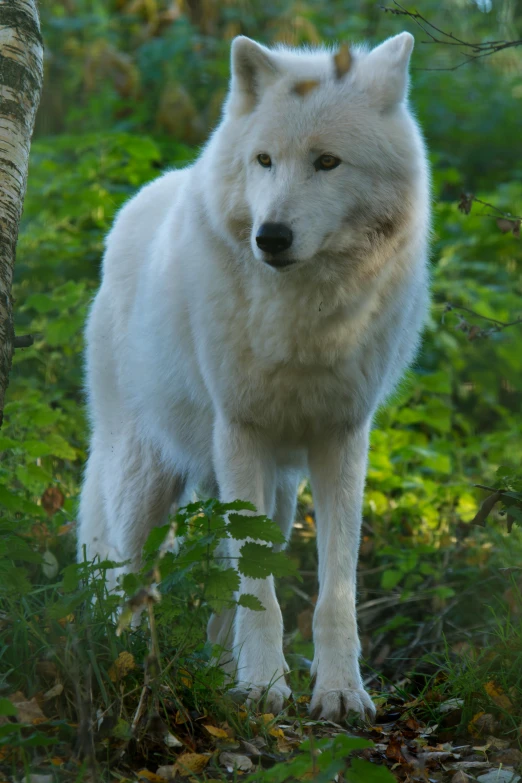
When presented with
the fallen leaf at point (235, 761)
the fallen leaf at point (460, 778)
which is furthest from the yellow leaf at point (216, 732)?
the fallen leaf at point (460, 778)

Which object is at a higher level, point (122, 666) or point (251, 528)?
point (251, 528)

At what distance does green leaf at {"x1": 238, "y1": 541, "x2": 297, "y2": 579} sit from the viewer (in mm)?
2611

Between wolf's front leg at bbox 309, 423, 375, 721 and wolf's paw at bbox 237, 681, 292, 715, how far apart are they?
0.16 meters

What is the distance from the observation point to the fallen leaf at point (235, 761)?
245 cm

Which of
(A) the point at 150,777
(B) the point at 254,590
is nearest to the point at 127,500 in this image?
(B) the point at 254,590

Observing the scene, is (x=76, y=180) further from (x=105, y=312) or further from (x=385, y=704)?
(x=385, y=704)

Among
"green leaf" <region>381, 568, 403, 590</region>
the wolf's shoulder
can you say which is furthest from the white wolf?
"green leaf" <region>381, 568, 403, 590</region>

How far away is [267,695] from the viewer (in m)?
3.07

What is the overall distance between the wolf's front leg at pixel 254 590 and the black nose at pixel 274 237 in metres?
0.78

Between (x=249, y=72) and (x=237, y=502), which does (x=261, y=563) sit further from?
(x=249, y=72)

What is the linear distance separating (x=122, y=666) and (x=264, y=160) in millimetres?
1772

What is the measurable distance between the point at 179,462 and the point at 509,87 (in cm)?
998

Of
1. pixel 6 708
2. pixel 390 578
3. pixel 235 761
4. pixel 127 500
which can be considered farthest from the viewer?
pixel 390 578

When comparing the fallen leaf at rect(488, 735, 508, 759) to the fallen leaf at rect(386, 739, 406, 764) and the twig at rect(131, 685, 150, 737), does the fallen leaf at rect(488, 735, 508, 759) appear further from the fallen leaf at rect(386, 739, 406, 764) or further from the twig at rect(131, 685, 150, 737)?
the twig at rect(131, 685, 150, 737)
